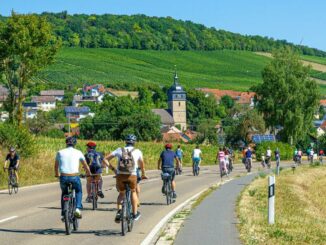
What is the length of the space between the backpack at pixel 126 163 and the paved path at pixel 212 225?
1.45 metres

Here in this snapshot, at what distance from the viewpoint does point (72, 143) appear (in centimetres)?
1306

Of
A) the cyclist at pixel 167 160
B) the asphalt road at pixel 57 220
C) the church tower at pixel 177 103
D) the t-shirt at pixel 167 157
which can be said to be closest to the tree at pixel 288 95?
the asphalt road at pixel 57 220


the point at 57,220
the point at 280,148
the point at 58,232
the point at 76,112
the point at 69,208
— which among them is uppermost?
the point at 69,208

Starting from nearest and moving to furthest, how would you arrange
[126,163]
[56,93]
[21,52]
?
[126,163] < [21,52] < [56,93]

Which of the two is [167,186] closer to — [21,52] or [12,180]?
[12,180]

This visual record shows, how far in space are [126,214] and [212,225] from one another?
6.09 feet

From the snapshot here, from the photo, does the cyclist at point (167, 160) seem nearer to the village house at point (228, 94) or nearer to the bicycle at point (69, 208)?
the bicycle at point (69, 208)

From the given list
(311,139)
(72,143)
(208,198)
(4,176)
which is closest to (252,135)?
(311,139)

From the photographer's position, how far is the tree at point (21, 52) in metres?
40.9

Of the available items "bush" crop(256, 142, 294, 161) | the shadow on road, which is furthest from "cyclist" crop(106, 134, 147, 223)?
"bush" crop(256, 142, 294, 161)

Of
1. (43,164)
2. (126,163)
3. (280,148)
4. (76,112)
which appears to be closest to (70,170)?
(126,163)

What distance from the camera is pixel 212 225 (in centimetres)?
1379

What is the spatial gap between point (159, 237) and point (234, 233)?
51.9 inches

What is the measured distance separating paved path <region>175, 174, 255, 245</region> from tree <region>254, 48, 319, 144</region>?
59.1 meters
